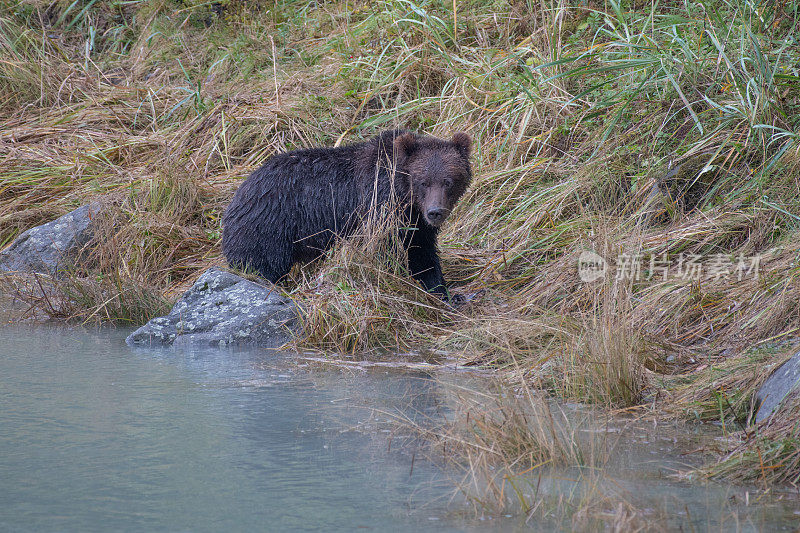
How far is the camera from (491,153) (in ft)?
24.4

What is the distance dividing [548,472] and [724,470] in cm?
60

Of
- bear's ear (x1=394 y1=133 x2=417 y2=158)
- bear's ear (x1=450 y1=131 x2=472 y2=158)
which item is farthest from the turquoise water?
bear's ear (x1=450 y1=131 x2=472 y2=158)

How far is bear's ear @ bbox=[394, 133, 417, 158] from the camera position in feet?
19.2

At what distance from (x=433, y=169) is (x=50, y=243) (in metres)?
3.29

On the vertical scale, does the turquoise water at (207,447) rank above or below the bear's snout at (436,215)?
below

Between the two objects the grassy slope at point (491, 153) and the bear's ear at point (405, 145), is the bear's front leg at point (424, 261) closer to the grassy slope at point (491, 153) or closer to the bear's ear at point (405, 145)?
the grassy slope at point (491, 153)

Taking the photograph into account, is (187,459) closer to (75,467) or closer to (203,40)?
(75,467)

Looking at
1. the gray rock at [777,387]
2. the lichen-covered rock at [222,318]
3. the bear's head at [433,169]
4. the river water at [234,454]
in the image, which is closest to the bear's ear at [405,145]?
the bear's head at [433,169]

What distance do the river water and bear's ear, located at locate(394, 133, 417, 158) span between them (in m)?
1.92

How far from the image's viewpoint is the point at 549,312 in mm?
4852

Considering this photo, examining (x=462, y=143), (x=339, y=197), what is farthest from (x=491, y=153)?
(x=339, y=197)

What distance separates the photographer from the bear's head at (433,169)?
576 centimetres

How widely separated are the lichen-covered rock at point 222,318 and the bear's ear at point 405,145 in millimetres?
1307

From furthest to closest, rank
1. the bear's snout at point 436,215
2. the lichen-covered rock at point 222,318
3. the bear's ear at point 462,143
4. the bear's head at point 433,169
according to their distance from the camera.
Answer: the bear's ear at point 462,143 < the bear's head at point 433,169 < the bear's snout at point 436,215 < the lichen-covered rock at point 222,318
